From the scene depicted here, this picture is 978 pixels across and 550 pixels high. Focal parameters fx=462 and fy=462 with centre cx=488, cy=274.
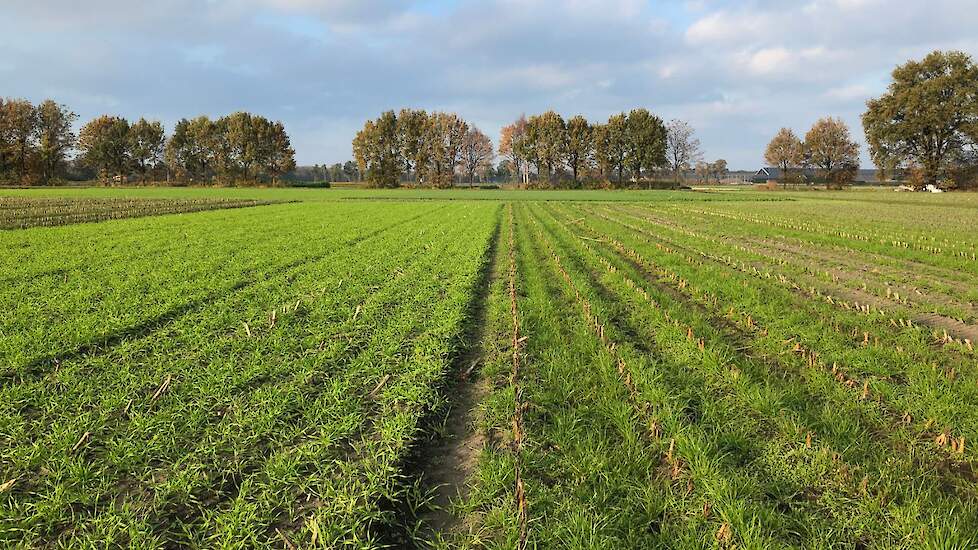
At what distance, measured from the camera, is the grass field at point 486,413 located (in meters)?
2.96

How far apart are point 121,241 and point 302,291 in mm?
10656

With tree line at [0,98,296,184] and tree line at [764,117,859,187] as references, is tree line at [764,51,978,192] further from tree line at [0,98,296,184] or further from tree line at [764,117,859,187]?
tree line at [0,98,296,184]

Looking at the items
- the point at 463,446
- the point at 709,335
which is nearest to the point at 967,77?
the point at 709,335

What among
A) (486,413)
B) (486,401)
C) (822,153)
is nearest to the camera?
(486,413)

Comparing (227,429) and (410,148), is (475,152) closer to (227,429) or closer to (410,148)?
(410,148)

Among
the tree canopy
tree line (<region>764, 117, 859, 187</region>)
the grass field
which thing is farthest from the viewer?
tree line (<region>764, 117, 859, 187</region>)

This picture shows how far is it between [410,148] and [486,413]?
9973 centimetres

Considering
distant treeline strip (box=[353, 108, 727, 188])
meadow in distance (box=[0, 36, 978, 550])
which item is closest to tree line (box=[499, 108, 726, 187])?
distant treeline strip (box=[353, 108, 727, 188])

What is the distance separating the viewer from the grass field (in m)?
2.96

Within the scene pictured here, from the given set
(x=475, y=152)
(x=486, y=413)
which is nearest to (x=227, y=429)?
(x=486, y=413)

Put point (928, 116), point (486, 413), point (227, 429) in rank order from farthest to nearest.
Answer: point (928, 116) → point (486, 413) → point (227, 429)

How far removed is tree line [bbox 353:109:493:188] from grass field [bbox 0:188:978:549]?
9288cm

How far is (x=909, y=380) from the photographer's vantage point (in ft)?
16.2

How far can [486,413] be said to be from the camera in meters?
4.55
